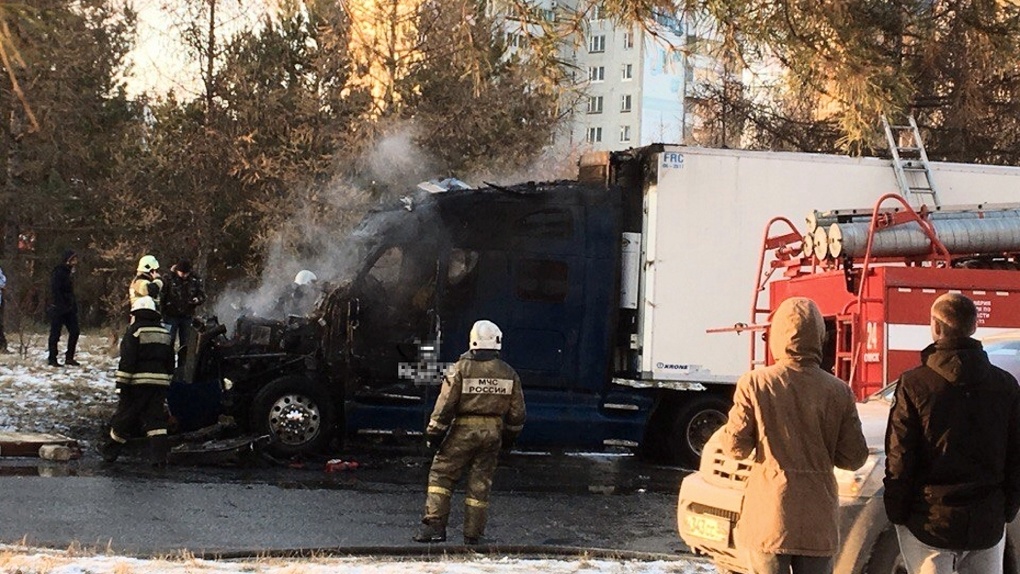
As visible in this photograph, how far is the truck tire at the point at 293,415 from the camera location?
1295 cm

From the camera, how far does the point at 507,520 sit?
10164mm

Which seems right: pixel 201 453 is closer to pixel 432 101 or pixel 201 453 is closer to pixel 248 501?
pixel 248 501

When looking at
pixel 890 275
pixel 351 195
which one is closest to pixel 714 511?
pixel 890 275

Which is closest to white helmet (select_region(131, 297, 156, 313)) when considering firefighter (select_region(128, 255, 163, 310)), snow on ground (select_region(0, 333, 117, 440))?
firefighter (select_region(128, 255, 163, 310))

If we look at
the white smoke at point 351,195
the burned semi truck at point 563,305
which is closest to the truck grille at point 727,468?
the burned semi truck at point 563,305

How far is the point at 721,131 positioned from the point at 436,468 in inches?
606

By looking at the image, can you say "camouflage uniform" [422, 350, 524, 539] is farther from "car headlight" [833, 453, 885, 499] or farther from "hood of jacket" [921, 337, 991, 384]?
"hood of jacket" [921, 337, 991, 384]

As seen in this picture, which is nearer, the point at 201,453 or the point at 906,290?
the point at 906,290

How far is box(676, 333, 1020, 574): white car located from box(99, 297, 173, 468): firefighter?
693cm

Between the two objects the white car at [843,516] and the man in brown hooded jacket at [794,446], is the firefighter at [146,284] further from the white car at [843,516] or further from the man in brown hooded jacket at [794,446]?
the man in brown hooded jacket at [794,446]

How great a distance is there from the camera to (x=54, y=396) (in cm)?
1608

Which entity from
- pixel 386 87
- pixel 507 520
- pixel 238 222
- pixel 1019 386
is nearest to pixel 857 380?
pixel 507 520

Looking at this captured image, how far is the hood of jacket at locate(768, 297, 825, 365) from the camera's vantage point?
16.6 feet

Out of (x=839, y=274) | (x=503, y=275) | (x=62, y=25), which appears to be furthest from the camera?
(x=503, y=275)
